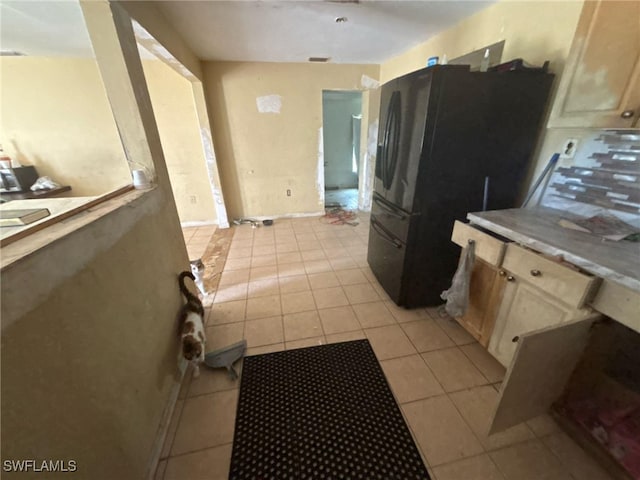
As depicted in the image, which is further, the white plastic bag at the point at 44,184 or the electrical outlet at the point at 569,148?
the white plastic bag at the point at 44,184

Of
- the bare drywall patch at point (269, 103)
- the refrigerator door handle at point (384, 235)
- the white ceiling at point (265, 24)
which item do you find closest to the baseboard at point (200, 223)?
the bare drywall patch at point (269, 103)

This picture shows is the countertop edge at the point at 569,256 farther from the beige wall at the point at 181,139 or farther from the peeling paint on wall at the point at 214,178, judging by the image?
the beige wall at the point at 181,139

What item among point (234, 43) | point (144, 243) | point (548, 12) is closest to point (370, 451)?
point (144, 243)

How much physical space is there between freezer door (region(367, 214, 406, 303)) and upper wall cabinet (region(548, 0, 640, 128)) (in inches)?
45.3

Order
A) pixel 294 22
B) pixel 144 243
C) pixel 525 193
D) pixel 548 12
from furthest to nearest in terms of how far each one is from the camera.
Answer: pixel 294 22 < pixel 525 193 < pixel 548 12 < pixel 144 243

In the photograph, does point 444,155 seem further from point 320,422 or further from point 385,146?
point 320,422

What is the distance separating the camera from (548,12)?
60.2 inches

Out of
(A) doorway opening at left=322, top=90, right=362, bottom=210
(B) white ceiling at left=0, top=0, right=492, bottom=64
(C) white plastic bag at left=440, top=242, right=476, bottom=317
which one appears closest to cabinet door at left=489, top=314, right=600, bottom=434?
(C) white plastic bag at left=440, top=242, right=476, bottom=317

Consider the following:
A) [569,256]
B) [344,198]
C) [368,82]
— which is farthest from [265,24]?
[344,198]

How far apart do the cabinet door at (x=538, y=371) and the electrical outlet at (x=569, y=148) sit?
3.46 ft

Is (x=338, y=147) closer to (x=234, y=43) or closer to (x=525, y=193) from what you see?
(x=234, y=43)

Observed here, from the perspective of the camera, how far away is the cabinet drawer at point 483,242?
1.33 m

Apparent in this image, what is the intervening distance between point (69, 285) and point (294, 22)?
253cm

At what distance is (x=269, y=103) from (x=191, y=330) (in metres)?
3.35
